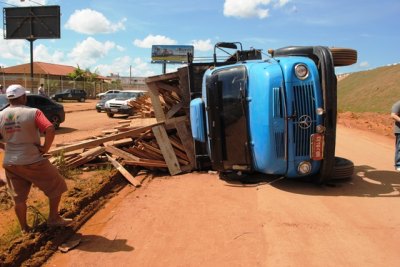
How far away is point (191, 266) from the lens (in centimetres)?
457

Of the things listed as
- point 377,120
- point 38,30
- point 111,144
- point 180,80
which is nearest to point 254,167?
point 180,80

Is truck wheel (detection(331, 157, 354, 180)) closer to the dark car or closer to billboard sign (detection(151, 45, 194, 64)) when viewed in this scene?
the dark car

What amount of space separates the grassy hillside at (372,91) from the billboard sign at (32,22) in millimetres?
28531

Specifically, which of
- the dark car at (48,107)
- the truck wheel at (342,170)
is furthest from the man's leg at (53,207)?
the dark car at (48,107)

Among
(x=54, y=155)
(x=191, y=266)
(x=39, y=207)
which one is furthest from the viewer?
(x=54, y=155)

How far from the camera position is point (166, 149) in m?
9.47

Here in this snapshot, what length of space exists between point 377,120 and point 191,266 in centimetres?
2174

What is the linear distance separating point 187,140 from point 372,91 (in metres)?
37.7

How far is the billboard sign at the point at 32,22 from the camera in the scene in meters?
42.8

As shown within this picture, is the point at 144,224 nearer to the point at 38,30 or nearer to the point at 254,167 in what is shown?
the point at 254,167

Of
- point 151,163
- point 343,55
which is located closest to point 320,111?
point 343,55

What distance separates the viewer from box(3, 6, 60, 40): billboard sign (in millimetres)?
42781

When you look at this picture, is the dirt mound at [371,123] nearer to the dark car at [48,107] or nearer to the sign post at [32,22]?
the dark car at [48,107]

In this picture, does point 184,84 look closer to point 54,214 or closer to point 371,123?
point 54,214
